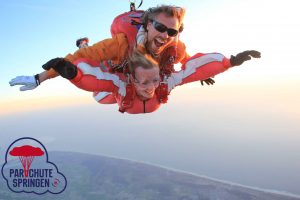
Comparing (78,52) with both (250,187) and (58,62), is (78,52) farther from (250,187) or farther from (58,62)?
(250,187)

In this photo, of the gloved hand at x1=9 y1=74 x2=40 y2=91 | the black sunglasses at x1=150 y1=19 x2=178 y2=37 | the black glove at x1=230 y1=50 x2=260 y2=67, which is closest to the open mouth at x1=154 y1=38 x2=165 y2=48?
the black sunglasses at x1=150 y1=19 x2=178 y2=37

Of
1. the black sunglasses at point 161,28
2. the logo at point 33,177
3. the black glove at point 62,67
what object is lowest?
the logo at point 33,177

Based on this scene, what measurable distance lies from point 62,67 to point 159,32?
1.28 metres

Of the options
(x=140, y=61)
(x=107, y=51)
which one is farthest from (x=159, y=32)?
(x=107, y=51)

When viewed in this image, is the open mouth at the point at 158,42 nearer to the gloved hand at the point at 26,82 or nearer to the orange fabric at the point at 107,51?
the orange fabric at the point at 107,51

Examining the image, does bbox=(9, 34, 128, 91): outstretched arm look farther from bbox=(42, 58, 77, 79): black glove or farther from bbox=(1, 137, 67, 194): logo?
bbox=(1, 137, 67, 194): logo

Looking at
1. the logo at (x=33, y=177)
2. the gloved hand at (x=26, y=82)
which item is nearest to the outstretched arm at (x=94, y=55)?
the gloved hand at (x=26, y=82)

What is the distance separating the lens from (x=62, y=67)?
2.92 metres

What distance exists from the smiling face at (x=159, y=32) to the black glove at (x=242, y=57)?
0.90 metres

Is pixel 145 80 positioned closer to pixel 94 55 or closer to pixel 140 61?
pixel 140 61

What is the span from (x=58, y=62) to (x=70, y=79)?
1.00 ft

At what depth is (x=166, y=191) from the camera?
9025 centimetres

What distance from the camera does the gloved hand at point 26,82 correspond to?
3.13m

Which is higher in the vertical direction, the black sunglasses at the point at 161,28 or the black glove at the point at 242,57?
the black sunglasses at the point at 161,28
